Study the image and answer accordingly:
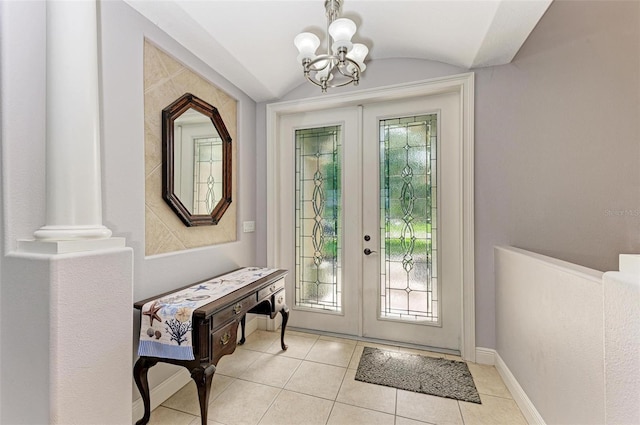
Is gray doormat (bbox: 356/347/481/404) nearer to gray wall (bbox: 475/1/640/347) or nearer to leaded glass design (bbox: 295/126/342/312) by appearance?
gray wall (bbox: 475/1/640/347)

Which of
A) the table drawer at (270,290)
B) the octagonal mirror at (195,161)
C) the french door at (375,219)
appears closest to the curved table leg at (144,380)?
the table drawer at (270,290)

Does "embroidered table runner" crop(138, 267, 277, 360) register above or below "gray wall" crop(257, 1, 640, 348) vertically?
below

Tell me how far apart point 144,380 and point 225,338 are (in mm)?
504

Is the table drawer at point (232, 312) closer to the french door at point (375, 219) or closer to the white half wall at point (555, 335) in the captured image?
the french door at point (375, 219)

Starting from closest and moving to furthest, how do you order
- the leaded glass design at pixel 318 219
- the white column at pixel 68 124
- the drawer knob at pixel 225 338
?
the white column at pixel 68 124 → the drawer knob at pixel 225 338 → the leaded glass design at pixel 318 219

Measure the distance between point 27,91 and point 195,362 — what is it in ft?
5.05

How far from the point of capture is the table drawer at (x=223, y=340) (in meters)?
1.51

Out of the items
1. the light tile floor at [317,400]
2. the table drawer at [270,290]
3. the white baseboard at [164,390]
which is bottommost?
the light tile floor at [317,400]

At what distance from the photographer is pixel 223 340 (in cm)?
158

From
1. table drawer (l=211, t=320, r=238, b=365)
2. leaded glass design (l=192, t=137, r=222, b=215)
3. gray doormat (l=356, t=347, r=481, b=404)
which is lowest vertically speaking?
gray doormat (l=356, t=347, r=481, b=404)

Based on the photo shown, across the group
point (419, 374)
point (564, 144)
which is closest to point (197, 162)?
point (419, 374)

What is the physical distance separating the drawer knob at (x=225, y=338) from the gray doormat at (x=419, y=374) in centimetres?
104

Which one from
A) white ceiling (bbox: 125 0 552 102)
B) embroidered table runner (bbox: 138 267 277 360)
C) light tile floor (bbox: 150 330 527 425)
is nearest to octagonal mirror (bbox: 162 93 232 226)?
white ceiling (bbox: 125 0 552 102)

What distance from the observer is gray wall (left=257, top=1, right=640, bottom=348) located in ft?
6.67
